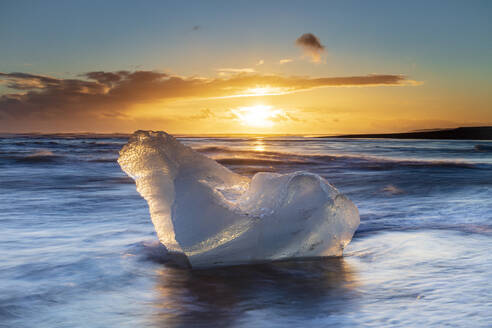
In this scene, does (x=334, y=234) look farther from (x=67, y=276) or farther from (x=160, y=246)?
(x=67, y=276)

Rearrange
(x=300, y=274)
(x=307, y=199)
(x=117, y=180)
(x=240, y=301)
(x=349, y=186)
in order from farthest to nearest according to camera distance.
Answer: (x=117, y=180) → (x=349, y=186) → (x=307, y=199) → (x=300, y=274) → (x=240, y=301)

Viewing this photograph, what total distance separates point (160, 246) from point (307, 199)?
155 cm

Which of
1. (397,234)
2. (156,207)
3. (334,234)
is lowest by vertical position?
(397,234)

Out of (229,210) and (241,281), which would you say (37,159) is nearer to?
(229,210)

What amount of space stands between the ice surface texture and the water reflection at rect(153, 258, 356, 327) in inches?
5.6

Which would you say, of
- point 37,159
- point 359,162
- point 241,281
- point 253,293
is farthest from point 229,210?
point 37,159

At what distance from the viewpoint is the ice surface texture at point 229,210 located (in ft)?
10.3

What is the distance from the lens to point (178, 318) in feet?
7.98

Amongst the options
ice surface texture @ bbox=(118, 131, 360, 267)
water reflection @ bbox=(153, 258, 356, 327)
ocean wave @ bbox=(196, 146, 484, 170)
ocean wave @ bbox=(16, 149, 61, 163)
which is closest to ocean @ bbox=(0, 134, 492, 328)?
water reflection @ bbox=(153, 258, 356, 327)

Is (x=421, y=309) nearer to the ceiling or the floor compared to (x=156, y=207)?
nearer to the floor

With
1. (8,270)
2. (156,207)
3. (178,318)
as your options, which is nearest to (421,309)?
(178,318)

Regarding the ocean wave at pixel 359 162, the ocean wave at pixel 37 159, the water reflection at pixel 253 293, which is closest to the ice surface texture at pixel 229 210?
the water reflection at pixel 253 293

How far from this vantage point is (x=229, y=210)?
10.4 ft

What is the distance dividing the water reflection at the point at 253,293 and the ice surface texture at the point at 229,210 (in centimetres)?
14
